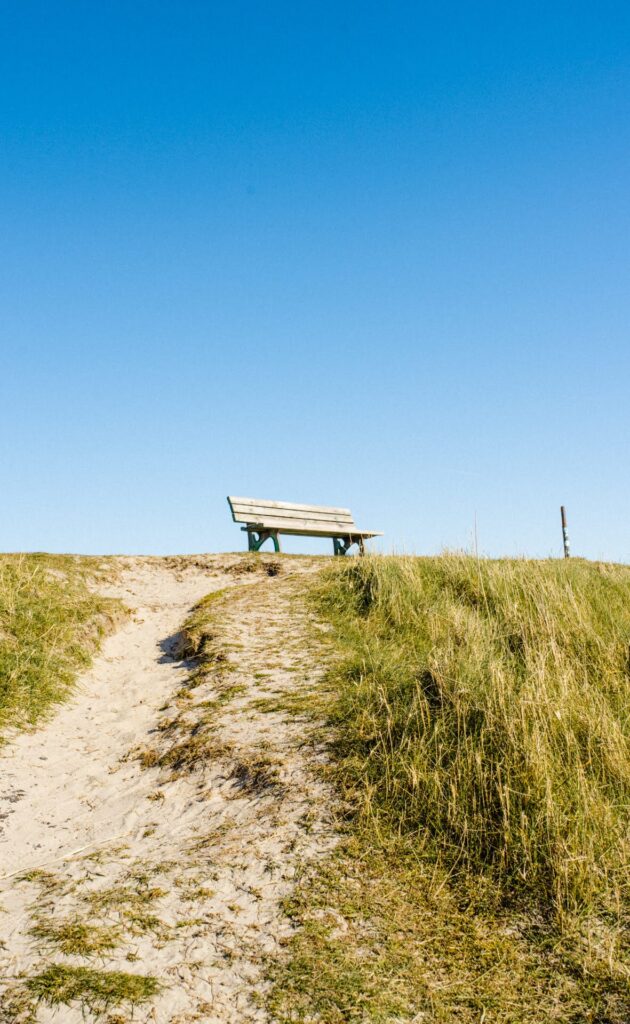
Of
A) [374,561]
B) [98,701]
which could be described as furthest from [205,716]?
[374,561]

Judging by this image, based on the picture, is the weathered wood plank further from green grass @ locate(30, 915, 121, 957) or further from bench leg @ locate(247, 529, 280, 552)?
green grass @ locate(30, 915, 121, 957)

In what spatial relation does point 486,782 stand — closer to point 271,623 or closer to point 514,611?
point 514,611

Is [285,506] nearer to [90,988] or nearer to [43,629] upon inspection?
[43,629]

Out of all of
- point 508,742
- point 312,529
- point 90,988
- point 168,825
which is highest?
point 312,529

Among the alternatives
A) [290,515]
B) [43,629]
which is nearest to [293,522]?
[290,515]

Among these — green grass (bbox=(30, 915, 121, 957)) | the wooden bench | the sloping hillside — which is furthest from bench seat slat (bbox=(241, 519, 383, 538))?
green grass (bbox=(30, 915, 121, 957))

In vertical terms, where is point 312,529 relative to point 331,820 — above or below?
above

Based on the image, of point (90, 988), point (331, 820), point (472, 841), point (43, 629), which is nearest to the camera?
point (90, 988)

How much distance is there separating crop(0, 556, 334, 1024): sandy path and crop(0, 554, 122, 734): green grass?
0.25 meters

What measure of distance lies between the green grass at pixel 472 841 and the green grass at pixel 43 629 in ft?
10.6

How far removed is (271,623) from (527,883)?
16.4 feet

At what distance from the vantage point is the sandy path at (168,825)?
3.76 meters

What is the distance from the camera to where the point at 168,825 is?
5293 mm

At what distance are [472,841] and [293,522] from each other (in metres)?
10.9
